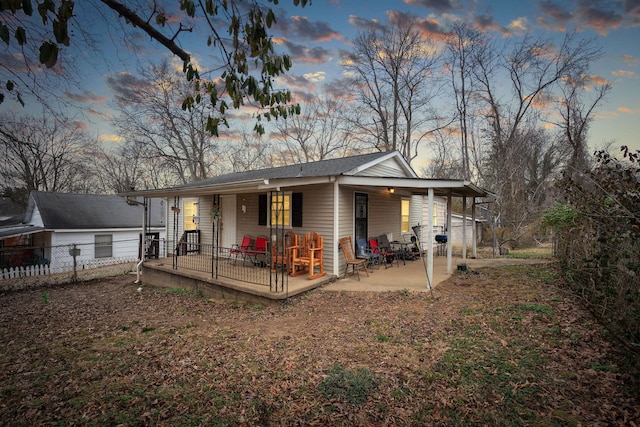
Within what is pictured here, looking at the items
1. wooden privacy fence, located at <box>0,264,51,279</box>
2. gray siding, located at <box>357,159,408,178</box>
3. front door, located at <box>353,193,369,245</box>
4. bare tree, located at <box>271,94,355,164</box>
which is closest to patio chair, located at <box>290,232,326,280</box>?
front door, located at <box>353,193,369,245</box>

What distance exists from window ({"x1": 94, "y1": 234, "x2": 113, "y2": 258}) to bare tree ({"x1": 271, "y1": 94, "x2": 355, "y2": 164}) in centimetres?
1453

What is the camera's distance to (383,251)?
10.4 meters

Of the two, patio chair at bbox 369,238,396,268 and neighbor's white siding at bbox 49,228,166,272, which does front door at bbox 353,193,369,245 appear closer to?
patio chair at bbox 369,238,396,268

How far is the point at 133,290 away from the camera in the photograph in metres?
10.5

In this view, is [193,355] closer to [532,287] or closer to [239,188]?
[239,188]

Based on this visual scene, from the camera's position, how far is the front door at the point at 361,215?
9942 mm

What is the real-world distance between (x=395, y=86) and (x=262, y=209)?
16390 mm

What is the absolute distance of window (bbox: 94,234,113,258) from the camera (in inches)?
696

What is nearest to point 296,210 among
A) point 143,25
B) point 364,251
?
point 364,251

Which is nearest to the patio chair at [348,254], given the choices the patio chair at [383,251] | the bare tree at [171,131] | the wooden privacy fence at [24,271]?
the patio chair at [383,251]

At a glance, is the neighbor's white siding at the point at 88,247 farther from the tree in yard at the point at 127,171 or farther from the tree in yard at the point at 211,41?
the tree in yard at the point at 211,41

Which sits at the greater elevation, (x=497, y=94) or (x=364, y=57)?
(x=364, y=57)

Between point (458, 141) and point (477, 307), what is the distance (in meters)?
18.3

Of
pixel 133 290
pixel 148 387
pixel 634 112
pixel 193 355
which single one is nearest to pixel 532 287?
pixel 193 355
